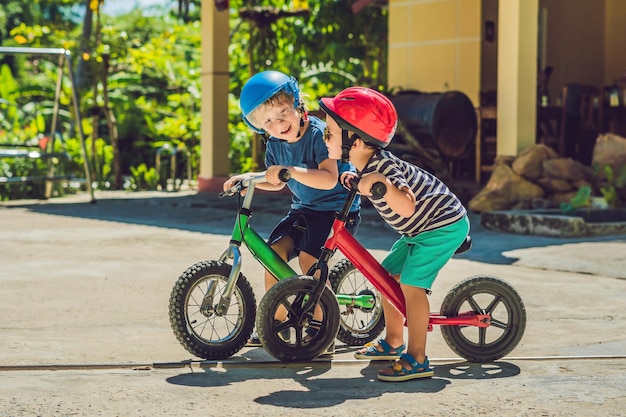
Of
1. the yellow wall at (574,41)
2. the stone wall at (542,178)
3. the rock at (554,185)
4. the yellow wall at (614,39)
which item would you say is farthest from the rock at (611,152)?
the yellow wall at (614,39)

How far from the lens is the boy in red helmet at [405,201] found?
195 inches

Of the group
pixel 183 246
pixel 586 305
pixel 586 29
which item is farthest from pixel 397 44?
pixel 586 305

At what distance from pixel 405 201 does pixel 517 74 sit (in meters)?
8.09

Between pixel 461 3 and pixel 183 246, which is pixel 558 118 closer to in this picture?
pixel 461 3

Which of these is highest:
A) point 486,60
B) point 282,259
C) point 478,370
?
point 486,60

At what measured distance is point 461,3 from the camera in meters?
15.6

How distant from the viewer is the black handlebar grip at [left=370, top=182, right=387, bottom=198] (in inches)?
191

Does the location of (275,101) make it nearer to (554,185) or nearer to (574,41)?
(554,185)

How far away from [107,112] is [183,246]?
349 inches

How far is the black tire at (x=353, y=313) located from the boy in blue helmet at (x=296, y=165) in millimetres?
330

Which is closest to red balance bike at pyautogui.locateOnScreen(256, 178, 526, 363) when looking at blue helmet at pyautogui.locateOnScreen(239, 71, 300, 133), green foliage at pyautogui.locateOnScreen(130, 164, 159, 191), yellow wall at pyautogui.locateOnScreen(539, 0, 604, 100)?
blue helmet at pyautogui.locateOnScreen(239, 71, 300, 133)

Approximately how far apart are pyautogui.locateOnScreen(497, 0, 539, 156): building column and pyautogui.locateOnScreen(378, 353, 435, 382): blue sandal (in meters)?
7.88

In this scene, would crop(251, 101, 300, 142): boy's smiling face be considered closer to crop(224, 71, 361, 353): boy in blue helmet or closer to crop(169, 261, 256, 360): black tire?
crop(224, 71, 361, 353): boy in blue helmet

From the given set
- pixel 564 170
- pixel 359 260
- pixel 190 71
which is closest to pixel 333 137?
pixel 359 260
